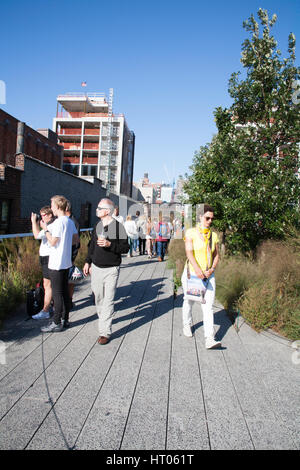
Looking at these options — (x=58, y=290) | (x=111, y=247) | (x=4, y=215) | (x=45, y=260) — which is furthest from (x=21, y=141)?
(x=111, y=247)

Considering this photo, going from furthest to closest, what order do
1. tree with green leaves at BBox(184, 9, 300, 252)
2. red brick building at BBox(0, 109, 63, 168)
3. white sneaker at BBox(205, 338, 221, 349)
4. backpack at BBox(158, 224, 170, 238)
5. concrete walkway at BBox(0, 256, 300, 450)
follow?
red brick building at BBox(0, 109, 63, 168), backpack at BBox(158, 224, 170, 238), tree with green leaves at BBox(184, 9, 300, 252), white sneaker at BBox(205, 338, 221, 349), concrete walkway at BBox(0, 256, 300, 450)

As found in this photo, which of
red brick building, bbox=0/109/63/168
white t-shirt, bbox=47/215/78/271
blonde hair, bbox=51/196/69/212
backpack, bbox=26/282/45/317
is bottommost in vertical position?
backpack, bbox=26/282/45/317

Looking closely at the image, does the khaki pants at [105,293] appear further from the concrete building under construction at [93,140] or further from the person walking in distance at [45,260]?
the concrete building under construction at [93,140]

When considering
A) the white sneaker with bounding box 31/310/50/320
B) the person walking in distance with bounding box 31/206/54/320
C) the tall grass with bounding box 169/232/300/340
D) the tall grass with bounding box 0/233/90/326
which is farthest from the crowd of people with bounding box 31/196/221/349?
the tall grass with bounding box 169/232/300/340

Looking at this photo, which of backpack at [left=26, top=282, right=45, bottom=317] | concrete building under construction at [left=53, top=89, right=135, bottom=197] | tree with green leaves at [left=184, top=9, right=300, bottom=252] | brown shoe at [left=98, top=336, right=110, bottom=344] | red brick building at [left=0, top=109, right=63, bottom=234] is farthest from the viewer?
concrete building under construction at [left=53, top=89, right=135, bottom=197]

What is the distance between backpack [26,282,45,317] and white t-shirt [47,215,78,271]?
2.42 ft

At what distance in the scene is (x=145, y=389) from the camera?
323cm

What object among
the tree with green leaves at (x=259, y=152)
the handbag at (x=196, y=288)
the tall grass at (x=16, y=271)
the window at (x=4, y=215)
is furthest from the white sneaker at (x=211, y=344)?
→ the window at (x=4, y=215)

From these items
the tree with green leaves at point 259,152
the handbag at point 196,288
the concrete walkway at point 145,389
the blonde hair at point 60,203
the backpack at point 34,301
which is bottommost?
the concrete walkway at point 145,389

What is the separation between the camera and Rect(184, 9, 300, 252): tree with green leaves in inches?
313

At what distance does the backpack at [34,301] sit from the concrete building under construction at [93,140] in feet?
201

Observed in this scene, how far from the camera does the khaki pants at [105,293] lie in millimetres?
4410

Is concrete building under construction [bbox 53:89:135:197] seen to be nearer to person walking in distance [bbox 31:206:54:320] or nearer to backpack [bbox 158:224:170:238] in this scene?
backpack [bbox 158:224:170:238]

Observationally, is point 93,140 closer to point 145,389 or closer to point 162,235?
point 162,235
